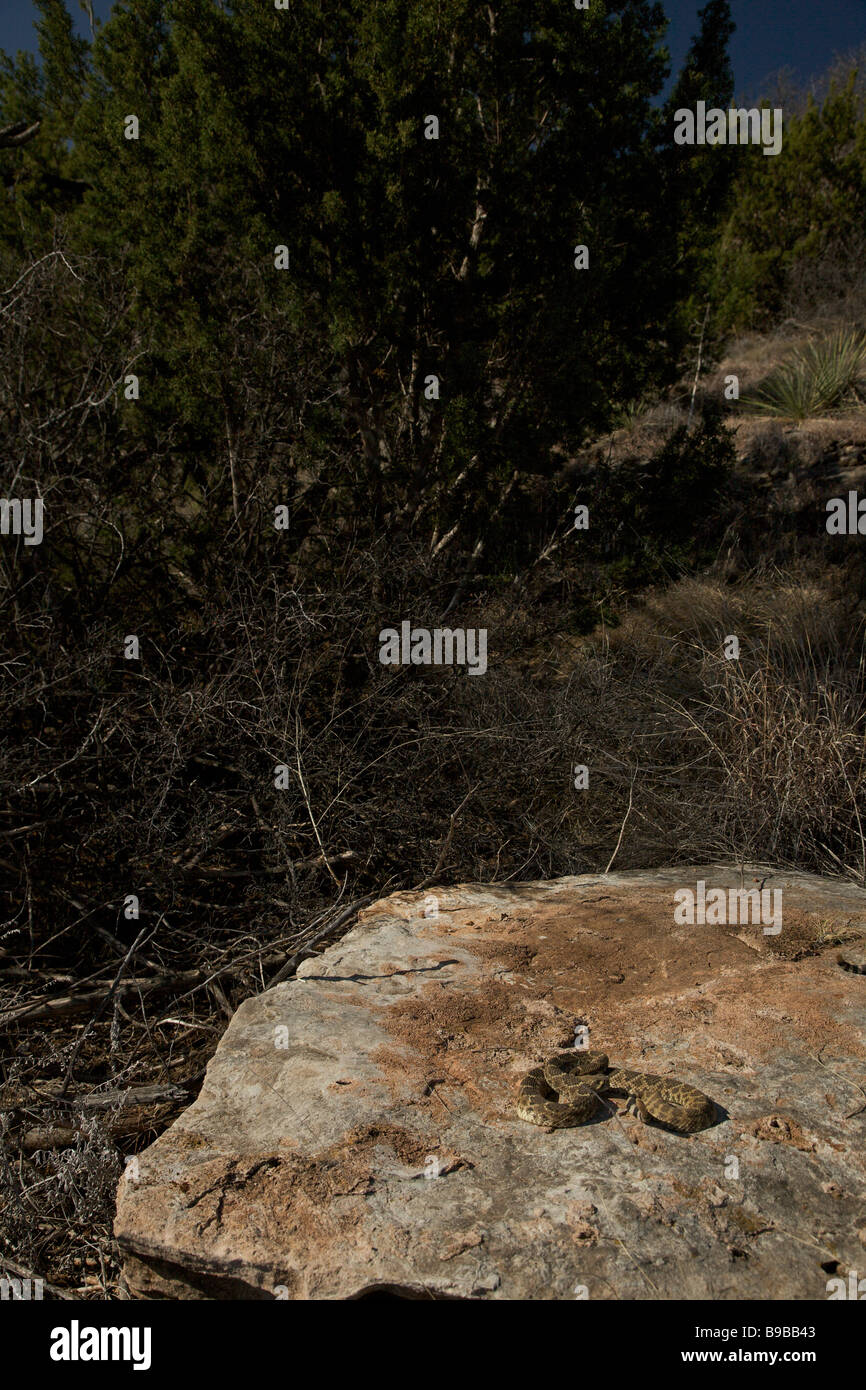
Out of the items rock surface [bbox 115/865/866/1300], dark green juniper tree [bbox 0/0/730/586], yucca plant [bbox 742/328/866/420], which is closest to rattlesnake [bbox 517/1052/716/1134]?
rock surface [bbox 115/865/866/1300]

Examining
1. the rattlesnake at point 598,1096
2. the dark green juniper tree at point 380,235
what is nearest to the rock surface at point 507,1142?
the rattlesnake at point 598,1096

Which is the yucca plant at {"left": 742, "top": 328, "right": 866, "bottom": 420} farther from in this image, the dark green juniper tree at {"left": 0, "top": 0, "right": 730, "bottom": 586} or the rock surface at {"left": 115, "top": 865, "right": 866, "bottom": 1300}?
the rock surface at {"left": 115, "top": 865, "right": 866, "bottom": 1300}

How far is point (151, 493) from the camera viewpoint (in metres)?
6.61

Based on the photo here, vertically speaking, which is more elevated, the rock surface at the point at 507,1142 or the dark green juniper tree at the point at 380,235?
the dark green juniper tree at the point at 380,235

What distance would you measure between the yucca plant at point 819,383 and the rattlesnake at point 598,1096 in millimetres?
11635

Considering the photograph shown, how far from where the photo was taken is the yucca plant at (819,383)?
12.7 m

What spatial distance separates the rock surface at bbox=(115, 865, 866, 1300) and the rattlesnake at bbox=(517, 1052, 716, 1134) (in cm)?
4

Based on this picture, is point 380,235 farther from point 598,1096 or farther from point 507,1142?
point 507,1142

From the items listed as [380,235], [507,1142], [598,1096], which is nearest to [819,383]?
[380,235]

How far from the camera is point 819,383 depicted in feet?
41.8

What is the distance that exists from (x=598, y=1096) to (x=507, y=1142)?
0.31 meters

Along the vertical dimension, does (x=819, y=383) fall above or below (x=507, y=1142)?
above

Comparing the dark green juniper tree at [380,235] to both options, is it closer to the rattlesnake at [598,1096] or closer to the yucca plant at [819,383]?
the rattlesnake at [598,1096]

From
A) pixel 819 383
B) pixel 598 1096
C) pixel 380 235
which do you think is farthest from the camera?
pixel 819 383
